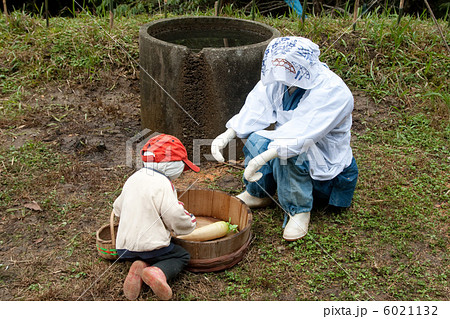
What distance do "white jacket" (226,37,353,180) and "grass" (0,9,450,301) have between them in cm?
49

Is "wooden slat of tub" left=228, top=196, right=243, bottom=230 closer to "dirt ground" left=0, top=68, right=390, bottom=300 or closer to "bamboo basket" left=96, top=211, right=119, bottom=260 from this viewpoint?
"dirt ground" left=0, top=68, right=390, bottom=300

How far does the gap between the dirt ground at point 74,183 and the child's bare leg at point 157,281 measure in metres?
0.24

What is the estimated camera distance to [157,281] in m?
2.56

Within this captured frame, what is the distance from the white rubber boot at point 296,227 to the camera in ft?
10.5

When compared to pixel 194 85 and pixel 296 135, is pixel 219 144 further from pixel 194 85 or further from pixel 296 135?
pixel 194 85

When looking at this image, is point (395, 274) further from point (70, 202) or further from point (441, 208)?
point (70, 202)

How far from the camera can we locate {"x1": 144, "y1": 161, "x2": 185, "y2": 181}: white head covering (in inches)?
104

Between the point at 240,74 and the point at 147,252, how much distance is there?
1664mm

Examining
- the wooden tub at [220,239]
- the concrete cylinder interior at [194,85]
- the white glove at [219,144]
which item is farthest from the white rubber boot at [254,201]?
the concrete cylinder interior at [194,85]

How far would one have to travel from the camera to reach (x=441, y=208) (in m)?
3.57

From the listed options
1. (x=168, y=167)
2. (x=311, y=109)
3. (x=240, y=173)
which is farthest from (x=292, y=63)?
(x=240, y=173)

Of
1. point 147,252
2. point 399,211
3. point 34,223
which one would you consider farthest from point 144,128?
point 399,211

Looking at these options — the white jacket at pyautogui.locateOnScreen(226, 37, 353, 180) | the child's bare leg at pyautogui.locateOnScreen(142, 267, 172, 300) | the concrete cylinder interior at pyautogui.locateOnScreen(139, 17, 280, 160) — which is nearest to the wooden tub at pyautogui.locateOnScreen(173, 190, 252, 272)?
the child's bare leg at pyautogui.locateOnScreen(142, 267, 172, 300)

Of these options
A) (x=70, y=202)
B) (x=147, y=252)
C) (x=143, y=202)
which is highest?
(x=143, y=202)
